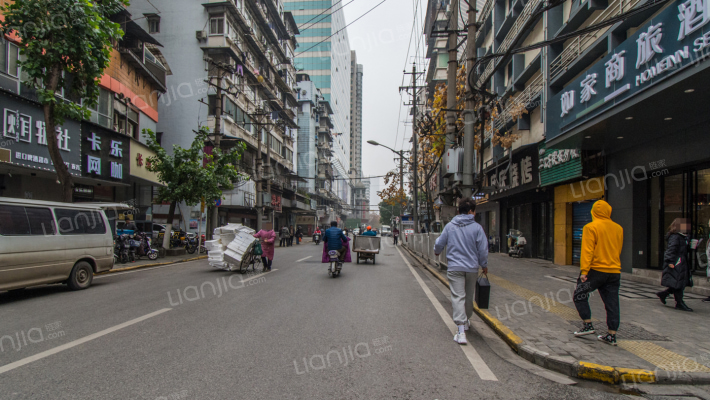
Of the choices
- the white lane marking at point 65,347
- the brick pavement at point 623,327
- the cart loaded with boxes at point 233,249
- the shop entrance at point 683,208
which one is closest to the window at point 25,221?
the white lane marking at point 65,347

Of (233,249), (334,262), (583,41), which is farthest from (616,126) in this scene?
(233,249)

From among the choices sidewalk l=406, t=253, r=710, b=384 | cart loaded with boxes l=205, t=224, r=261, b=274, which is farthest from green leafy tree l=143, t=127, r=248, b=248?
sidewalk l=406, t=253, r=710, b=384

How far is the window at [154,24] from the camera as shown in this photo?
1289 inches

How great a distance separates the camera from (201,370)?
12.9 ft

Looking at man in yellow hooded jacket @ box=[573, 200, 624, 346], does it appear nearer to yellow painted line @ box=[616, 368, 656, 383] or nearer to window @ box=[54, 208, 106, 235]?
yellow painted line @ box=[616, 368, 656, 383]

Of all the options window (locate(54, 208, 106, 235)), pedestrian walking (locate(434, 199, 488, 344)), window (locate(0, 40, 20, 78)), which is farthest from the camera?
window (locate(0, 40, 20, 78))

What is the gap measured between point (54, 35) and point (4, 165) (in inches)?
226

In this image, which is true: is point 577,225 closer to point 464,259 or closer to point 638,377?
point 464,259

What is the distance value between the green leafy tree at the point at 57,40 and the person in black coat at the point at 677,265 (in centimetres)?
1276

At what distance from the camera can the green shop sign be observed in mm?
13703

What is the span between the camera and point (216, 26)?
31.2m

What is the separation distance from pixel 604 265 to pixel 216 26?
107 feet

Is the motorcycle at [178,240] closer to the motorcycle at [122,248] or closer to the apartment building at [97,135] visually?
the apartment building at [97,135]

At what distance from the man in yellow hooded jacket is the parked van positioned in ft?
30.5
